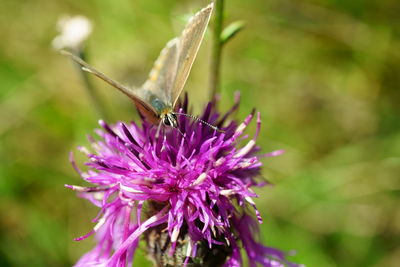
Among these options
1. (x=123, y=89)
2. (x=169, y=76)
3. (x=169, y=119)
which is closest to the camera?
(x=123, y=89)

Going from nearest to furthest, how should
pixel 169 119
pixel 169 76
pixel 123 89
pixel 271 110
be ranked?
pixel 123 89 → pixel 169 119 → pixel 169 76 → pixel 271 110

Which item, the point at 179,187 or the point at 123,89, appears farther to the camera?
the point at 179,187

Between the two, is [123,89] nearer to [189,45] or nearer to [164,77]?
[189,45]

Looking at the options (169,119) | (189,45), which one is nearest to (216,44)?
(189,45)

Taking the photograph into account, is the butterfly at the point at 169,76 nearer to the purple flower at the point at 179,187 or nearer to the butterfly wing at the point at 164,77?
the butterfly wing at the point at 164,77

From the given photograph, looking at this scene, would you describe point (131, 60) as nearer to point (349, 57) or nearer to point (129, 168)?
point (349, 57)

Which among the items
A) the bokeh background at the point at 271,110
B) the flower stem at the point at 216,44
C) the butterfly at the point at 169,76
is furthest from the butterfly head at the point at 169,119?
the bokeh background at the point at 271,110
